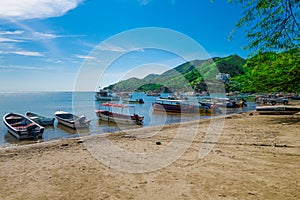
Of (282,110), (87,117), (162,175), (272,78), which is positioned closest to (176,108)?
(87,117)

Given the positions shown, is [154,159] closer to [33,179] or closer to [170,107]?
[33,179]

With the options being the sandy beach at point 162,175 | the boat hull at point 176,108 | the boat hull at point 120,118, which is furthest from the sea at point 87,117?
the sandy beach at point 162,175

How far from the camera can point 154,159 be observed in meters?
7.26

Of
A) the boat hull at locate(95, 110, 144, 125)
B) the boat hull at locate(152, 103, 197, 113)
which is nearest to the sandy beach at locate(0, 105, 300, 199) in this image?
the boat hull at locate(95, 110, 144, 125)

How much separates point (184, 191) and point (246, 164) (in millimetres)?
2636

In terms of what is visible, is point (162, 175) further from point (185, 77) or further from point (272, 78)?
point (185, 77)

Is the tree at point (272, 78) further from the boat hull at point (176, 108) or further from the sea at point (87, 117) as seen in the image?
the boat hull at point (176, 108)

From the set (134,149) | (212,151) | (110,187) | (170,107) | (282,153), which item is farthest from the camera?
(170,107)

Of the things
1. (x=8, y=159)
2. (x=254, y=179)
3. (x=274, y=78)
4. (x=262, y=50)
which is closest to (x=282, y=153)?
(x=254, y=179)

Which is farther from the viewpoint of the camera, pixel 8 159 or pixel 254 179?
pixel 8 159

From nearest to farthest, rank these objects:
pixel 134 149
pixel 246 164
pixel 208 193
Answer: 1. pixel 208 193
2. pixel 246 164
3. pixel 134 149

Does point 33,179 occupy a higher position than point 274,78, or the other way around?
point 274,78

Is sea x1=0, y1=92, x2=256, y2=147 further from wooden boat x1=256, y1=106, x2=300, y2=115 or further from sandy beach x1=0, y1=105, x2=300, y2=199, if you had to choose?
wooden boat x1=256, y1=106, x2=300, y2=115

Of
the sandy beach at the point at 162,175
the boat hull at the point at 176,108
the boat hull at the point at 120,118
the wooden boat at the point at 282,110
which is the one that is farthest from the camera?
the boat hull at the point at 176,108
